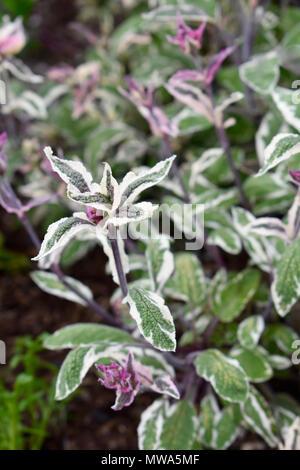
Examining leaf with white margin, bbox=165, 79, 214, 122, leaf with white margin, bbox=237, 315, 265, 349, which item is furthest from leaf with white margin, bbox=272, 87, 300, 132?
leaf with white margin, bbox=237, 315, 265, 349

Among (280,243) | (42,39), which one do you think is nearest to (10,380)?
(280,243)

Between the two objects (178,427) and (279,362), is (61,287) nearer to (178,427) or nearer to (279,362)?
(178,427)

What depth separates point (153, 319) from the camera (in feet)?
2.49

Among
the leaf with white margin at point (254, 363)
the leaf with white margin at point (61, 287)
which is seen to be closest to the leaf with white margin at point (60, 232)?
the leaf with white margin at point (61, 287)

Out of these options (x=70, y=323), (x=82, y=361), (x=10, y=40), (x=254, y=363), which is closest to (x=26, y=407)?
(x=70, y=323)

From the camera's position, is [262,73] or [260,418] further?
[262,73]

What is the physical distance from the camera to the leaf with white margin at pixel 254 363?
99 centimetres

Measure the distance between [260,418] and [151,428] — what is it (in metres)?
0.19

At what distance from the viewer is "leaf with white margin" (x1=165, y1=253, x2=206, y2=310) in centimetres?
111

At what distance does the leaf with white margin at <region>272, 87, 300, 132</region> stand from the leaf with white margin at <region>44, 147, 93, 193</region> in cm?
35

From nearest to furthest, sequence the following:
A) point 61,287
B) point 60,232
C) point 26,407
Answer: point 60,232 < point 61,287 < point 26,407

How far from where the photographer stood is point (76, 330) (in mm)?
995

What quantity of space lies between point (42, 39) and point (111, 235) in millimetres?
1274

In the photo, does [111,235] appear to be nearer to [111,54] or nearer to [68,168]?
[68,168]
